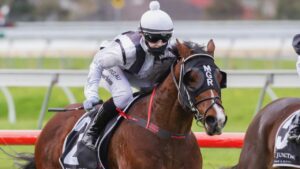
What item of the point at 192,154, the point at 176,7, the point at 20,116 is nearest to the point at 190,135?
the point at 192,154

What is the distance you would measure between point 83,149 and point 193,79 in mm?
1357

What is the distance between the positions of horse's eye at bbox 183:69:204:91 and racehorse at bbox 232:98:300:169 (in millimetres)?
1524

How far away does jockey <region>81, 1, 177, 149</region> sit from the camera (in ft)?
21.6

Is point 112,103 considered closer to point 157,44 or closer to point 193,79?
point 157,44

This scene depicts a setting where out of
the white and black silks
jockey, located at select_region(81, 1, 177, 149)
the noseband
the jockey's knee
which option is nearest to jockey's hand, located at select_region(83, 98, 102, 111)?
jockey, located at select_region(81, 1, 177, 149)

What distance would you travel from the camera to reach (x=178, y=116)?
6.43 m

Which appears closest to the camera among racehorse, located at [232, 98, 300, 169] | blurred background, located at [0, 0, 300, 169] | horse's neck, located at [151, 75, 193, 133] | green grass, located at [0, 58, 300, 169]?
horse's neck, located at [151, 75, 193, 133]

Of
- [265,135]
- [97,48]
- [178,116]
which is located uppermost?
[178,116]

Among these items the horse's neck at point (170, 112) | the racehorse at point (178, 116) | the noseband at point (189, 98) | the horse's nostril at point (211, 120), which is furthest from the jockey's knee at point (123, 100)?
the horse's nostril at point (211, 120)

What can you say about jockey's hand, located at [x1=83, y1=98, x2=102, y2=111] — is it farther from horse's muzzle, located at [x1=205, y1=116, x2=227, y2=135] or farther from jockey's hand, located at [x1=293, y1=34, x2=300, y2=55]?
jockey's hand, located at [x1=293, y1=34, x2=300, y2=55]

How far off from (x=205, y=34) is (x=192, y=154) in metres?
18.7

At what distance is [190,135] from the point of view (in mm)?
6512

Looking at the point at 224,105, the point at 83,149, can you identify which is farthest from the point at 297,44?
the point at 224,105

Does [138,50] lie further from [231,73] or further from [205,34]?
[205,34]
